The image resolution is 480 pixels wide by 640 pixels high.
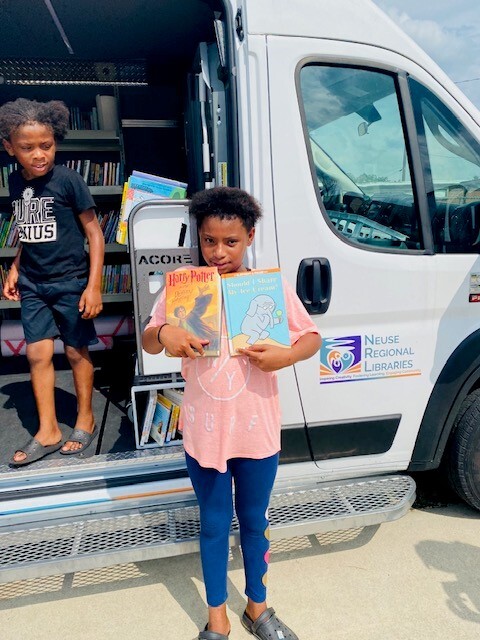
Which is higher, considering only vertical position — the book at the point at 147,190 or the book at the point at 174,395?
the book at the point at 147,190

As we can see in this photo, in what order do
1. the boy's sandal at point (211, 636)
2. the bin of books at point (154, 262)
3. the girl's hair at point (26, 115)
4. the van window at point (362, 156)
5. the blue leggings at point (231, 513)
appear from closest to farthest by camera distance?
1. the blue leggings at point (231, 513)
2. the boy's sandal at point (211, 636)
3. the van window at point (362, 156)
4. the girl's hair at point (26, 115)
5. the bin of books at point (154, 262)

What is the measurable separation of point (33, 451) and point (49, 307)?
74cm

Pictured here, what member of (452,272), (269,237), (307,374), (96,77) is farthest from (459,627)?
(96,77)

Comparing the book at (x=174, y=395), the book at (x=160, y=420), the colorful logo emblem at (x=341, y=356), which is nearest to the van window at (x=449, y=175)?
the colorful logo emblem at (x=341, y=356)

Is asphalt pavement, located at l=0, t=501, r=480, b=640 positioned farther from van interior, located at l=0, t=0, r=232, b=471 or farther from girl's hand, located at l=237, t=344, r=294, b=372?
girl's hand, located at l=237, t=344, r=294, b=372

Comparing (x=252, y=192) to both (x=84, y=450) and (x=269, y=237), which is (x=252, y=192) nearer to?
(x=269, y=237)

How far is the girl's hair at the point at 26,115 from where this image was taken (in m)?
2.25

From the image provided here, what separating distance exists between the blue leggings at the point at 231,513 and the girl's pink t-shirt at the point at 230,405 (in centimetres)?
7

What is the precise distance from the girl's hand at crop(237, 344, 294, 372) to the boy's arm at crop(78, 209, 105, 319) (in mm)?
1253

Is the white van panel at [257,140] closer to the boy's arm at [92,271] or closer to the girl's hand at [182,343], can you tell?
the girl's hand at [182,343]

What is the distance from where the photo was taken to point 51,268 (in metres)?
2.53

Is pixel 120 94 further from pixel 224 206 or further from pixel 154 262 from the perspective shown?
pixel 224 206

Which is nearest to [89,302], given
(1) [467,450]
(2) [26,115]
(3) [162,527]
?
(2) [26,115]

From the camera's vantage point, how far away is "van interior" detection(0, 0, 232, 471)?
100 inches
